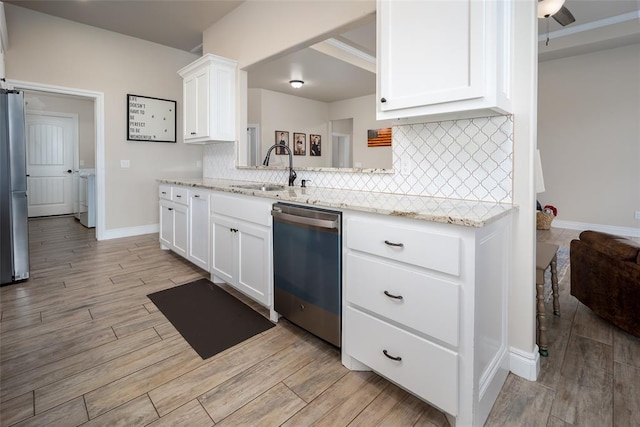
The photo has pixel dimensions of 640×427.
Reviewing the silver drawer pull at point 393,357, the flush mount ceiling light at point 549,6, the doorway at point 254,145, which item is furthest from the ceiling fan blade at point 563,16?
the doorway at point 254,145

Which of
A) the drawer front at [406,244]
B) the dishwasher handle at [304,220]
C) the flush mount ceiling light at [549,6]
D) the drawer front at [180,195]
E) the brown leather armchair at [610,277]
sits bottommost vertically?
the brown leather armchair at [610,277]

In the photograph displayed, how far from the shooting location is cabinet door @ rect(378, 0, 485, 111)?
1.40 metres

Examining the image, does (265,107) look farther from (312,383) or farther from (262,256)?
(312,383)

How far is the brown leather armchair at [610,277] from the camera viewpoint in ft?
6.07

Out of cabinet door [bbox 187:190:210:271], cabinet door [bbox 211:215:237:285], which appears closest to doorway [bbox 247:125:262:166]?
cabinet door [bbox 187:190:210:271]

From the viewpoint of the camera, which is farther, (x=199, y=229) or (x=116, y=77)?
(x=116, y=77)

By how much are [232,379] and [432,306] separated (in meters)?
1.05

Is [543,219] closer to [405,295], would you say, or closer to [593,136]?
[593,136]

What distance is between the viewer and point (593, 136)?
515 cm

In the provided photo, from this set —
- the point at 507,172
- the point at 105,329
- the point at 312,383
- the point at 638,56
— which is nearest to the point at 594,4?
the point at 638,56

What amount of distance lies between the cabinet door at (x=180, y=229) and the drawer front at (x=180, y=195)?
56mm

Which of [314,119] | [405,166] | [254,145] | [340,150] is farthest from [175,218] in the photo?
[340,150]

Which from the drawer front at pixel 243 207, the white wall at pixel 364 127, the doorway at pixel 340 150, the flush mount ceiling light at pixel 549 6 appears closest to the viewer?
the drawer front at pixel 243 207

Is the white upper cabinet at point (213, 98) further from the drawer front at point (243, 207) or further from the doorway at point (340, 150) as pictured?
the doorway at point (340, 150)
